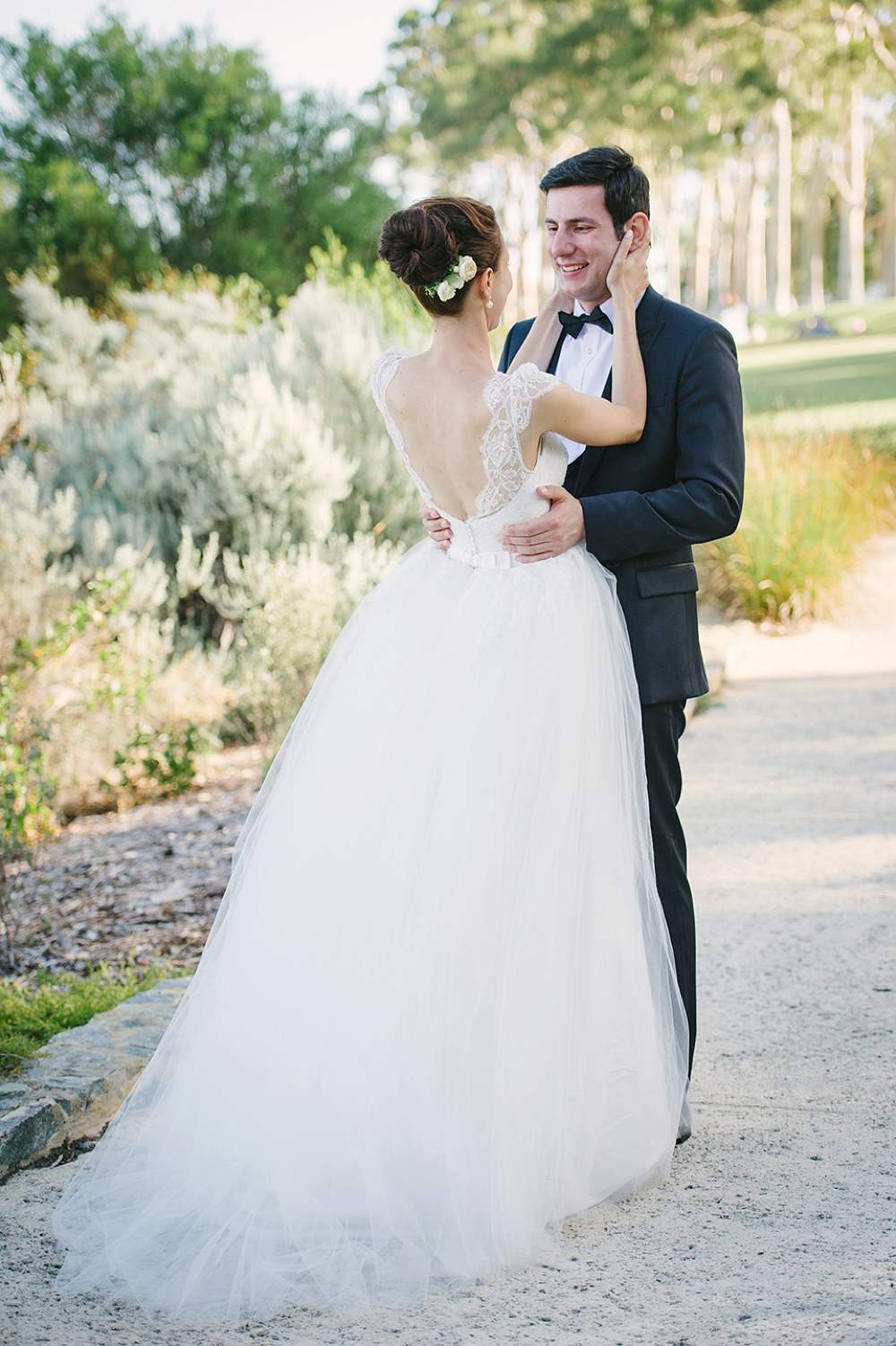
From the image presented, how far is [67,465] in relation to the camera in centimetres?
889

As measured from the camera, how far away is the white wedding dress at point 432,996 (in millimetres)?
2408

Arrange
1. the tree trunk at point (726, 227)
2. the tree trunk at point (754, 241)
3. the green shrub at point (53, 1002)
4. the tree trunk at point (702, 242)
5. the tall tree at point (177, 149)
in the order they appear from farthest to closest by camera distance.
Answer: the tree trunk at point (726, 227), the tree trunk at point (754, 241), the tree trunk at point (702, 242), the tall tree at point (177, 149), the green shrub at point (53, 1002)

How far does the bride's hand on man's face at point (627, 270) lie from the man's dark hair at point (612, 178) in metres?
0.06

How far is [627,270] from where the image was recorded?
271 cm

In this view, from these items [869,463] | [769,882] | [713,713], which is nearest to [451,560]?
[769,882]

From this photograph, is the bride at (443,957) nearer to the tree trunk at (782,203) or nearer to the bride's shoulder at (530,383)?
the bride's shoulder at (530,383)

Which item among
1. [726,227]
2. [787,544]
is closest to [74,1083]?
[787,544]

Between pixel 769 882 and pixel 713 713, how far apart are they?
270 centimetres

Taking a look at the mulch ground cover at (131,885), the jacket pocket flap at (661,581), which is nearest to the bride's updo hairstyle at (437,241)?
the jacket pocket flap at (661,581)

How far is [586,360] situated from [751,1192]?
205 centimetres

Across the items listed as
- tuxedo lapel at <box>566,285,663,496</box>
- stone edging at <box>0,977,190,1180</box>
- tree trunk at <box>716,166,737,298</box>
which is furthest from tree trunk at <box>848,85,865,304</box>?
stone edging at <box>0,977,190,1180</box>

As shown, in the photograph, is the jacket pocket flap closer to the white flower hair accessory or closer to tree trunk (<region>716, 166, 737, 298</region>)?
the white flower hair accessory

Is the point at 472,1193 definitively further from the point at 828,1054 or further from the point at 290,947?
the point at 828,1054

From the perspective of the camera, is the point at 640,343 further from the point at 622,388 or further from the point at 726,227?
the point at 726,227
